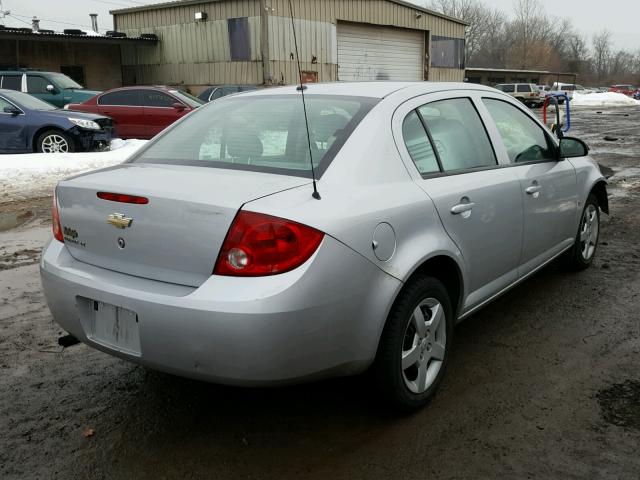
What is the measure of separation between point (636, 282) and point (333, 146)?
10.6 ft

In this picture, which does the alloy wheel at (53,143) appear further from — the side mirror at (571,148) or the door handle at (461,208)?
the door handle at (461,208)

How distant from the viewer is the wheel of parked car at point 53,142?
39.0 ft

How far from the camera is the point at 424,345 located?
3045 mm

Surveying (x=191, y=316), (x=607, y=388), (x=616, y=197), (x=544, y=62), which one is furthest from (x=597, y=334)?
(x=544, y=62)

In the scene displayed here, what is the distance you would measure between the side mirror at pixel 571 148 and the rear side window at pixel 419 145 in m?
1.56

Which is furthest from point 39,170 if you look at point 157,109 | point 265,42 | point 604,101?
point 604,101

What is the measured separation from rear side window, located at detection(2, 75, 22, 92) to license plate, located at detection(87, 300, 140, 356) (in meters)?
15.3

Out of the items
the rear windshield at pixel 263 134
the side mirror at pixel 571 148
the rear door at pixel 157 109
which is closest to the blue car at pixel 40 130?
the rear door at pixel 157 109

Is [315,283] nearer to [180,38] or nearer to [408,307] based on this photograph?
[408,307]

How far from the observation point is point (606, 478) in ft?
8.25

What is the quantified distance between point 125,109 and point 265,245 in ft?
44.6

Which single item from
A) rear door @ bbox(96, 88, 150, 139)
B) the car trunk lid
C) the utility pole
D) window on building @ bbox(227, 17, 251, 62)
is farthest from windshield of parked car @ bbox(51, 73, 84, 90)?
the car trunk lid

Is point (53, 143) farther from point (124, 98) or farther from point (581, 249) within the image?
point (581, 249)

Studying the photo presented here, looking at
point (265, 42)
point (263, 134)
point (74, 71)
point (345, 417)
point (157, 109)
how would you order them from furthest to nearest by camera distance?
point (74, 71)
point (265, 42)
point (157, 109)
point (263, 134)
point (345, 417)
